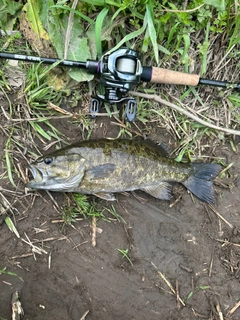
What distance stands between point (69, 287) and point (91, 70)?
2.34 meters

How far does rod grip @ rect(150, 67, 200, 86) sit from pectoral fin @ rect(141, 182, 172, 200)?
3.75ft

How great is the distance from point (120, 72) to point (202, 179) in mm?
1537

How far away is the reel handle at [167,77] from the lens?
3.85 metres

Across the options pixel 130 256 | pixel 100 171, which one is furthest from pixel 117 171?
pixel 130 256

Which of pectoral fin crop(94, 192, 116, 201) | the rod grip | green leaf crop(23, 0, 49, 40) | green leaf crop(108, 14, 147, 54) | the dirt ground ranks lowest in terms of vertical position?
the dirt ground

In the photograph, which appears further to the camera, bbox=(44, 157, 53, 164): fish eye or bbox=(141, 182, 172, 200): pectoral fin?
bbox=(141, 182, 172, 200): pectoral fin

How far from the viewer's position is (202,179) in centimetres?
414

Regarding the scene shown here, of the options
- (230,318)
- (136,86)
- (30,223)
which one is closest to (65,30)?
(136,86)

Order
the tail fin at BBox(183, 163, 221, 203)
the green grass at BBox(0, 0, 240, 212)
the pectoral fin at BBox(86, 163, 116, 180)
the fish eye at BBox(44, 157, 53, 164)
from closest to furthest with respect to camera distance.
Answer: the fish eye at BBox(44, 157, 53, 164)
the pectoral fin at BBox(86, 163, 116, 180)
the green grass at BBox(0, 0, 240, 212)
the tail fin at BBox(183, 163, 221, 203)

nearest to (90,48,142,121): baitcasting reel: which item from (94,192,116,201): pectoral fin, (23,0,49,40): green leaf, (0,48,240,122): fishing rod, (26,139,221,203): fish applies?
(0,48,240,122): fishing rod

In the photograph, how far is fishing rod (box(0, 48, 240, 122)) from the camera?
12.1 ft

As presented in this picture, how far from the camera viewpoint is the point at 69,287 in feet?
12.9

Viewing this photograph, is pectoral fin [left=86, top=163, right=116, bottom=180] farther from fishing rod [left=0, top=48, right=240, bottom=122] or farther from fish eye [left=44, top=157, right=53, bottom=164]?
fishing rod [left=0, top=48, right=240, bottom=122]

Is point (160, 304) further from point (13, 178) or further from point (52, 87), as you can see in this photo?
point (52, 87)
